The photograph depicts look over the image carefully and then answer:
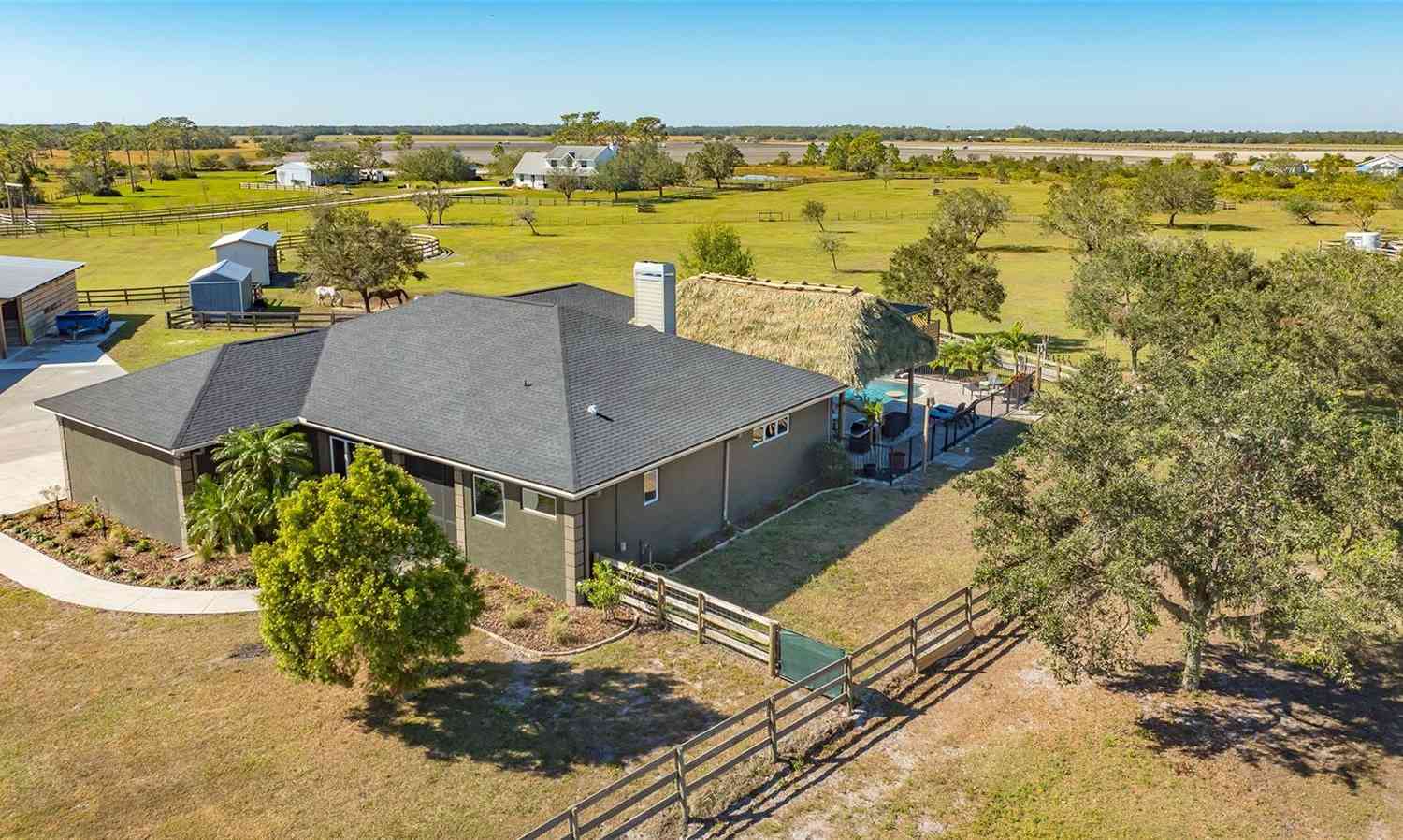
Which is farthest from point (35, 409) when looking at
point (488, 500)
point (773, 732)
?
point (773, 732)

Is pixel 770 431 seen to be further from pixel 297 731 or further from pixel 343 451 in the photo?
pixel 297 731

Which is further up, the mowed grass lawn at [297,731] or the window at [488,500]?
the window at [488,500]

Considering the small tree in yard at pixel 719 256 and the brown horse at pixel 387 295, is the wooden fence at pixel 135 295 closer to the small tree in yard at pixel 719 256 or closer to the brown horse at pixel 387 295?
the brown horse at pixel 387 295

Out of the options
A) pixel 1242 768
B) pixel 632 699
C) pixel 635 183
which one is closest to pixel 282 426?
pixel 632 699

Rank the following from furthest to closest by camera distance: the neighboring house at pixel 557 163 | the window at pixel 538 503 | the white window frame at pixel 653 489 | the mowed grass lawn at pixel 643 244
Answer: the neighboring house at pixel 557 163
the mowed grass lawn at pixel 643 244
the white window frame at pixel 653 489
the window at pixel 538 503

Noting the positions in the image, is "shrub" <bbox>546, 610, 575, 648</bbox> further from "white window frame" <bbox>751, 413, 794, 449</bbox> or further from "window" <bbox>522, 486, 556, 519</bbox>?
"white window frame" <bbox>751, 413, 794, 449</bbox>

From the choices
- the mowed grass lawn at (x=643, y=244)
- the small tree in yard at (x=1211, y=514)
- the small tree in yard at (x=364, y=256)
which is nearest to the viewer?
the small tree in yard at (x=1211, y=514)

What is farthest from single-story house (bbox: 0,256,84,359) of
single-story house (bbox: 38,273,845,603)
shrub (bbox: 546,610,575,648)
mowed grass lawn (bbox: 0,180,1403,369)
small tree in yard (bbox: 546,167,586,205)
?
small tree in yard (bbox: 546,167,586,205)

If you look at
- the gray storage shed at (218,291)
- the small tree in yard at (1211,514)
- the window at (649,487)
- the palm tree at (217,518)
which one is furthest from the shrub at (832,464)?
the gray storage shed at (218,291)

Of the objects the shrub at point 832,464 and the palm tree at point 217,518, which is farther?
the shrub at point 832,464

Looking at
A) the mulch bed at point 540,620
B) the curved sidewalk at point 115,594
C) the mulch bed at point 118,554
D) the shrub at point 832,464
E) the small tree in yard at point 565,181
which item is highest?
the small tree in yard at point 565,181
